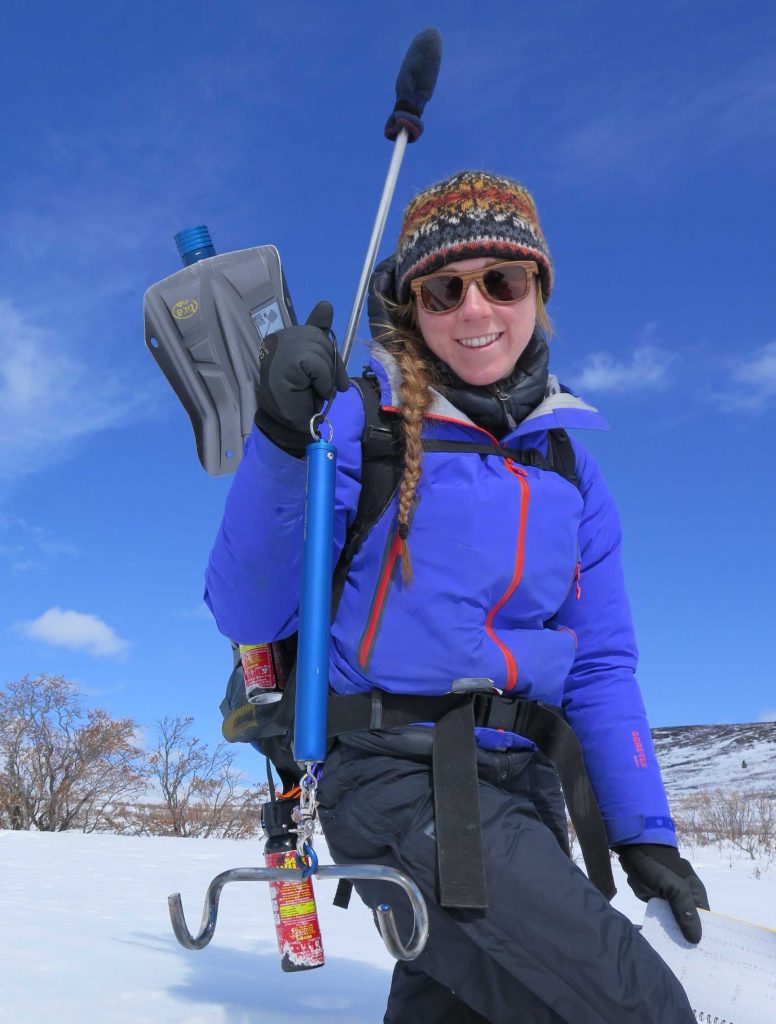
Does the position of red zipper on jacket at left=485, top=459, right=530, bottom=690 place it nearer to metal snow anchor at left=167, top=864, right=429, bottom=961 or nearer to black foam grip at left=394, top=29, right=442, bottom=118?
metal snow anchor at left=167, top=864, right=429, bottom=961

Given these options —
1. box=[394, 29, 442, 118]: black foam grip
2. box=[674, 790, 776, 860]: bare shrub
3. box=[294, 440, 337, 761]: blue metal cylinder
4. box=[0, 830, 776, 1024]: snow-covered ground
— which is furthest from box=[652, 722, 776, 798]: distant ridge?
box=[294, 440, 337, 761]: blue metal cylinder

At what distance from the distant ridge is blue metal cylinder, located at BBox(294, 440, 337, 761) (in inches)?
732

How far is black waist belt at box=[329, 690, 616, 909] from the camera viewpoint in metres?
1.60

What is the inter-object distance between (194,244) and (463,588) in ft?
6.79

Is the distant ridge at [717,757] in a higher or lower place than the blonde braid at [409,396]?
higher

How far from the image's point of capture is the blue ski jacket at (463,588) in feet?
5.89

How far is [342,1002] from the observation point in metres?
3.01

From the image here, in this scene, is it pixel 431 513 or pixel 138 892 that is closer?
pixel 431 513

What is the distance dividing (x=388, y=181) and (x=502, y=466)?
1.05 meters

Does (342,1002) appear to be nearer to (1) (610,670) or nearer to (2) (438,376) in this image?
(1) (610,670)

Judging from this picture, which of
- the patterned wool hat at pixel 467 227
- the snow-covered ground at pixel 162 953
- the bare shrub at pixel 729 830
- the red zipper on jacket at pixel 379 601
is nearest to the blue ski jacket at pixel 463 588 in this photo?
the red zipper on jacket at pixel 379 601

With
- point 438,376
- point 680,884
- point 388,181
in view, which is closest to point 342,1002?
point 680,884

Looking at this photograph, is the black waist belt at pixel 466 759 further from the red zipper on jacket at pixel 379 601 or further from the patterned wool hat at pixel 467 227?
the patterned wool hat at pixel 467 227

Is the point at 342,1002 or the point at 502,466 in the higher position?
the point at 502,466
